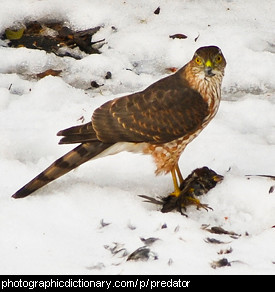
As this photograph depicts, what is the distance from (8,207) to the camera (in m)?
5.60

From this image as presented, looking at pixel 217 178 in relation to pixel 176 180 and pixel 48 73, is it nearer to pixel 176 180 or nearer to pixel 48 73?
pixel 176 180

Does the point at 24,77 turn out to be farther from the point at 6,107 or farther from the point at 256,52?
the point at 256,52

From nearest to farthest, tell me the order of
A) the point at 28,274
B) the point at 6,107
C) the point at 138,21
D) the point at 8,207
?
the point at 28,274
the point at 8,207
the point at 6,107
the point at 138,21

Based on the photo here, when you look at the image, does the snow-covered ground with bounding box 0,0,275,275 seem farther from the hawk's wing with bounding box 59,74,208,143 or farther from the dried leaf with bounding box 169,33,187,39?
the hawk's wing with bounding box 59,74,208,143

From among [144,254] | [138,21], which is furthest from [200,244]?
[138,21]

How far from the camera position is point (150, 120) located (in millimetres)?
5824

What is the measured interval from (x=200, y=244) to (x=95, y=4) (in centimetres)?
372

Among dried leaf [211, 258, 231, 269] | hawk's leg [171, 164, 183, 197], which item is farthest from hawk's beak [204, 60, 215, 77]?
dried leaf [211, 258, 231, 269]

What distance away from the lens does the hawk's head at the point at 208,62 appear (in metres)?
5.88

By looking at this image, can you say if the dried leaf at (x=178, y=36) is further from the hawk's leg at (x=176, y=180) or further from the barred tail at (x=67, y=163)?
the barred tail at (x=67, y=163)

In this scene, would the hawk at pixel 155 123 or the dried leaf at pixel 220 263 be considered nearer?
the dried leaf at pixel 220 263

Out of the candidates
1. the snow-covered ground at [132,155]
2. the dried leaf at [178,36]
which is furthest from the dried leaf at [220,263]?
the dried leaf at [178,36]

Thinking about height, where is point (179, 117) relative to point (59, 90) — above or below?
above

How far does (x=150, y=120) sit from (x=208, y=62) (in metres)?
0.57
